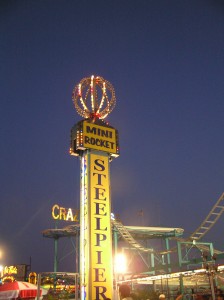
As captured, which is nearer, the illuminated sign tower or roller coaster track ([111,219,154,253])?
the illuminated sign tower

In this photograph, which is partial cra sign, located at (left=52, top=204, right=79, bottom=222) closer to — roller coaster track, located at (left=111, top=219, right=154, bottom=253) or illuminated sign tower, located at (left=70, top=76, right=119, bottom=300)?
roller coaster track, located at (left=111, top=219, right=154, bottom=253)

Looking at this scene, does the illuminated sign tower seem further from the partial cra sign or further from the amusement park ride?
the partial cra sign

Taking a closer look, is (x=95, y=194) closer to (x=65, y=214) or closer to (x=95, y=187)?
Answer: (x=95, y=187)

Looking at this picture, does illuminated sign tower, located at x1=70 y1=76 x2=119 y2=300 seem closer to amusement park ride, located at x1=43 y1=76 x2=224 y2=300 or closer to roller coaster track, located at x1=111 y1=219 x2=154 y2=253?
amusement park ride, located at x1=43 y1=76 x2=224 y2=300

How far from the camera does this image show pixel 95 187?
24.9 meters

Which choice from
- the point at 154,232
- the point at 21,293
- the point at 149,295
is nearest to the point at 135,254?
the point at 154,232

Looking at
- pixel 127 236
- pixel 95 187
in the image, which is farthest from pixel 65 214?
pixel 95 187

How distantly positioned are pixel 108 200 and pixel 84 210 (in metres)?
1.89

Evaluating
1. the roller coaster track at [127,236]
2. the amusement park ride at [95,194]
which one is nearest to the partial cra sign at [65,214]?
the roller coaster track at [127,236]

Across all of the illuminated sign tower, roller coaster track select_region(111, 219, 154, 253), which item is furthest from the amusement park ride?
roller coaster track select_region(111, 219, 154, 253)

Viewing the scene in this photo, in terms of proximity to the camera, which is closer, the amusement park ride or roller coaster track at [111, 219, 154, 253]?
the amusement park ride

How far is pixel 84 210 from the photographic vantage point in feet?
79.8

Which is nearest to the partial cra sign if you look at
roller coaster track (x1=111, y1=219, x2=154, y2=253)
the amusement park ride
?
roller coaster track (x1=111, y1=219, x2=154, y2=253)

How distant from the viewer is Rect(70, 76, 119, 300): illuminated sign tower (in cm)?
2267
